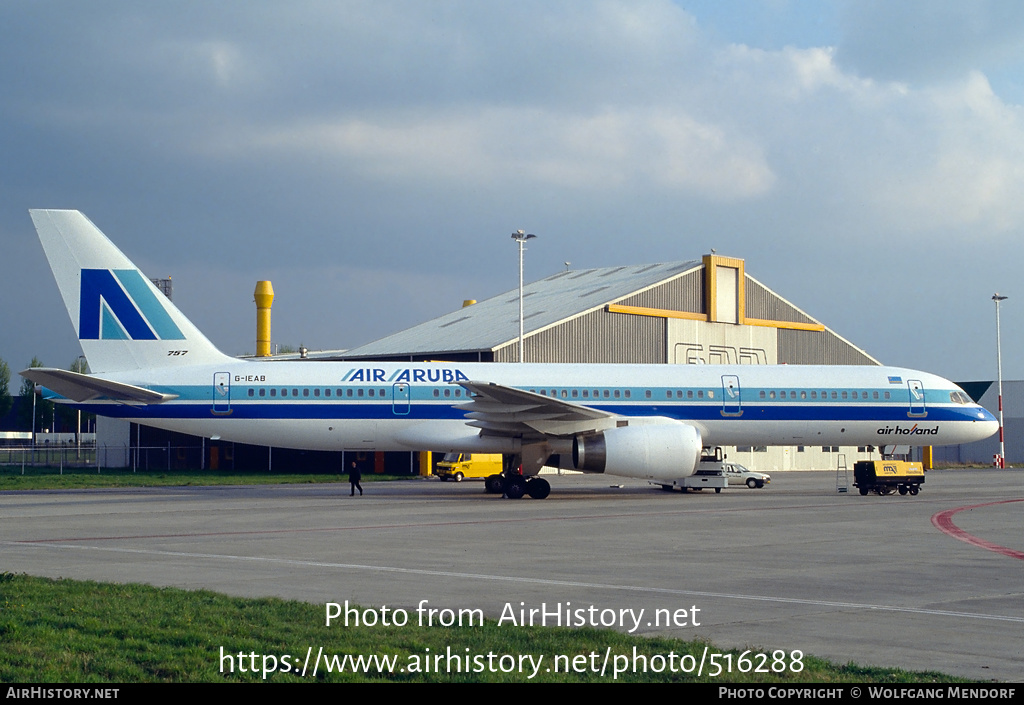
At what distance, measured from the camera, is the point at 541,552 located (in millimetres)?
15789

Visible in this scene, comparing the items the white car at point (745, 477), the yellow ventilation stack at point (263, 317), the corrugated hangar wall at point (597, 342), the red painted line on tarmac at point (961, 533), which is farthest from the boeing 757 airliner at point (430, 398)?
the yellow ventilation stack at point (263, 317)

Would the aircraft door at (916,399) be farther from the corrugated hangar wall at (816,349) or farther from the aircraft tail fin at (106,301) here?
the corrugated hangar wall at (816,349)

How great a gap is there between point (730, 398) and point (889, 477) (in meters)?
5.46

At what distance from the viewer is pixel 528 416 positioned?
29.3 m

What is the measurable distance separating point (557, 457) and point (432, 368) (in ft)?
15.6

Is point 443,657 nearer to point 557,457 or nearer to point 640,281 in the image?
point 557,457

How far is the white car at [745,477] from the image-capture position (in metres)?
39.4

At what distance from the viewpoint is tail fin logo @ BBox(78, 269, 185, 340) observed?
30.2 metres

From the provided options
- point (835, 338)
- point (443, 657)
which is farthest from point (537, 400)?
point (835, 338)

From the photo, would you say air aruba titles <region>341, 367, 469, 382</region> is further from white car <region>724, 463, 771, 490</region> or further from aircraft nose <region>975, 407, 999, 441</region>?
aircraft nose <region>975, 407, 999, 441</region>

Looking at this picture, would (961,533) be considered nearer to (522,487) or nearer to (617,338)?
(522,487)

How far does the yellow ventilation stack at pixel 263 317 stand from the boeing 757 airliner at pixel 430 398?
35.8m

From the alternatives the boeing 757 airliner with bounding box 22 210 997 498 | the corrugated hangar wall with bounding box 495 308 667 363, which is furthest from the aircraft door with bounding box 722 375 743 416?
the corrugated hangar wall with bounding box 495 308 667 363

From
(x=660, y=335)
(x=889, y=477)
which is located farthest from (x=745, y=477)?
(x=660, y=335)
